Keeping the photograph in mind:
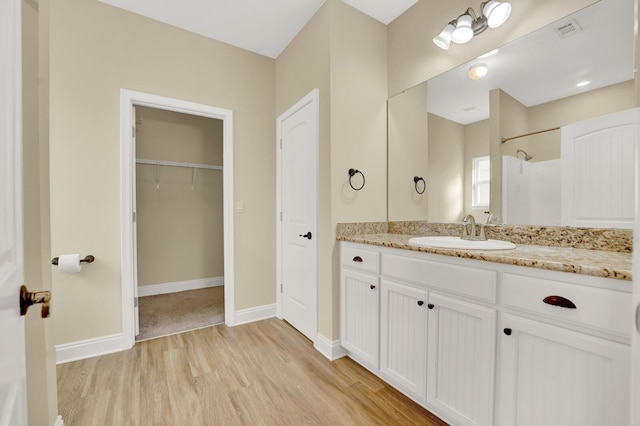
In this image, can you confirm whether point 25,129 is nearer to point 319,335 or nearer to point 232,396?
point 232,396

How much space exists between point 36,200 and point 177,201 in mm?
2822

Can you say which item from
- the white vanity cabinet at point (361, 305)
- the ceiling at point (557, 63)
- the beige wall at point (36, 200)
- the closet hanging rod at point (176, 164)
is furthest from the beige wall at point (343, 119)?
the closet hanging rod at point (176, 164)

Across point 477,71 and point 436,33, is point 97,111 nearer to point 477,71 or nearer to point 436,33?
point 436,33

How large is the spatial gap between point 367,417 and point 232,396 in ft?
2.65

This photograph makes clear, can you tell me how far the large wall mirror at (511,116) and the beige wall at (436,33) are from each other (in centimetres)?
6

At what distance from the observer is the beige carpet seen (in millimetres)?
2604

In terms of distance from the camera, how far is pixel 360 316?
1918mm

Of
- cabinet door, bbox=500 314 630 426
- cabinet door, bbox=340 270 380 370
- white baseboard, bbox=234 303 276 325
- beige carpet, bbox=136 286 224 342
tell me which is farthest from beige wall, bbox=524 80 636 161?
beige carpet, bbox=136 286 224 342

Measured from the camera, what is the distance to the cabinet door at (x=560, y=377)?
2.96 feet

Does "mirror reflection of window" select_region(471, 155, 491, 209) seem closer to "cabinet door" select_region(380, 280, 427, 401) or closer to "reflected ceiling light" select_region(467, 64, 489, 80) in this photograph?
"reflected ceiling light" select_region(467, 64, 489, 80)

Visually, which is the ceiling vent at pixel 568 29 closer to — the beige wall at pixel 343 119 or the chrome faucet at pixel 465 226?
the chrome faucet at pixel 465 226

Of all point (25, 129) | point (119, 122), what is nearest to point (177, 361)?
point (25, 129)

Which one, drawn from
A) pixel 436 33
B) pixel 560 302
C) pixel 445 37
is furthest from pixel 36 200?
pixel 436 33

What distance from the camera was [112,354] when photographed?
2158mm
